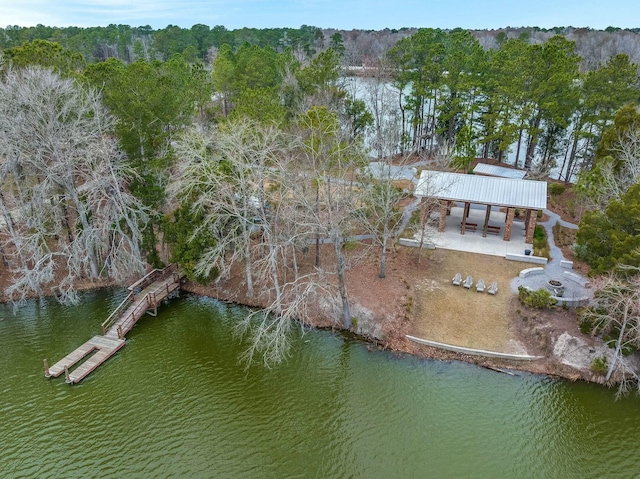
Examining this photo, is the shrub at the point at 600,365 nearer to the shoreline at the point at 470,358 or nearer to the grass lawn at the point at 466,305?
the shoreline at the point at 470,358

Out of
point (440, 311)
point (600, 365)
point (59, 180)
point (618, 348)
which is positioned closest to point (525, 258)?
point (440, 311)

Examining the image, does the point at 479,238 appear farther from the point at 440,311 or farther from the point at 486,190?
the point at 440,311

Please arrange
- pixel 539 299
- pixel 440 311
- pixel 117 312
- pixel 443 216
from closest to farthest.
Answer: pixel 539 299 → pixel 440 311 → pixel 117 312 → pixel 443 216

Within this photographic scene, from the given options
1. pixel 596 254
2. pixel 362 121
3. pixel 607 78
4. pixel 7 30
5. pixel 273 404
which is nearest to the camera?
pixel 273 404

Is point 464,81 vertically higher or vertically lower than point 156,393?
higher

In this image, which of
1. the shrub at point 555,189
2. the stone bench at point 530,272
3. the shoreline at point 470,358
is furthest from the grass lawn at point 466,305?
the shrub at point 555,189

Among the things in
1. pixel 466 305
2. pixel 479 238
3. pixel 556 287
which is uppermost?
pixel 479 238

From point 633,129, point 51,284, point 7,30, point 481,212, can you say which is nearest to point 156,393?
point 51,284

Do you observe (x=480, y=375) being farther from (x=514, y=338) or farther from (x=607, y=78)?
(x=607, y=78)
